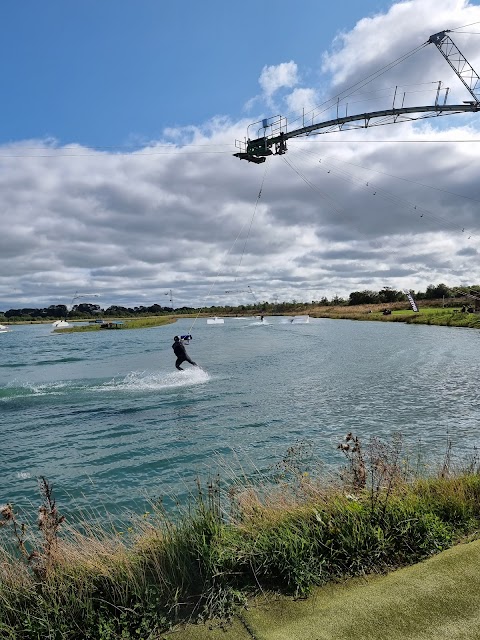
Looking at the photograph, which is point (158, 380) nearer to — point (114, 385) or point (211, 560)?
point (114, 385)

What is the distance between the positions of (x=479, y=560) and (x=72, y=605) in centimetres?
431

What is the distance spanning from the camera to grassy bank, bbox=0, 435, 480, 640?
452 cm

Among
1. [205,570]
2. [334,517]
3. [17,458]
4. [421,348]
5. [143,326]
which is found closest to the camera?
[205,570]

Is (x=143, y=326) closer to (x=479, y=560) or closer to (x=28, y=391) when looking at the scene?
(x=28, y=391)

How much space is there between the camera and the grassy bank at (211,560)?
4.52m

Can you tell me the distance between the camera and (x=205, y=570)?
503 centimetres

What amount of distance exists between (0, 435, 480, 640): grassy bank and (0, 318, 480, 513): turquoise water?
2752mm

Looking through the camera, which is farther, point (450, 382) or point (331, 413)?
point (450, 382)

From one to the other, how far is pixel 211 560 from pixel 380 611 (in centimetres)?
176

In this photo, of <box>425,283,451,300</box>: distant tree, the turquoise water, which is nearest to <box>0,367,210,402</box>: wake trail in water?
the turquoise water

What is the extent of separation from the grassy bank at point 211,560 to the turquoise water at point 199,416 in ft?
9.03

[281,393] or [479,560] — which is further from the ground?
[479,560]

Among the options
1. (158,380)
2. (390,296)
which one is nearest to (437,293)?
(390,296)

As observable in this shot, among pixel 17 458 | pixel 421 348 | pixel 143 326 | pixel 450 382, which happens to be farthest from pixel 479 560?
pixel 143 326
